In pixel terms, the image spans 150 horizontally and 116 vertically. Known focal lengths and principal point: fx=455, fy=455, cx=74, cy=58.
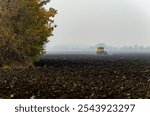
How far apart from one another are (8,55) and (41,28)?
25.3 ft

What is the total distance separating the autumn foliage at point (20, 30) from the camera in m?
64.1

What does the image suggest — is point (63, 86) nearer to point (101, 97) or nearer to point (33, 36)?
point (101, 97)

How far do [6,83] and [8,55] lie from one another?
92.5 ft

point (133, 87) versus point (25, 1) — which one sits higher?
point (25, 1)

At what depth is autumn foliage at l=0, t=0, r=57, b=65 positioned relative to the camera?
2522 inches

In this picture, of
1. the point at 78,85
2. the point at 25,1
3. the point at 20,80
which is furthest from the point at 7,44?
the point at 78,85

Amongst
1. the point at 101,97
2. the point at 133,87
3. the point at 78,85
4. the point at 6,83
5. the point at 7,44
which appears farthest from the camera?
the point at 7,44

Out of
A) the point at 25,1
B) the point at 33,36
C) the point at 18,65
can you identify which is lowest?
the point at 18,65

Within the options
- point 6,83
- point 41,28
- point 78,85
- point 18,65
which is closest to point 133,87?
point 78,85

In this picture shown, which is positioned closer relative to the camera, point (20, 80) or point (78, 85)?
point (78, 85)

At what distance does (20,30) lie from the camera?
2598 inches

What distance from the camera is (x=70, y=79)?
39906mm

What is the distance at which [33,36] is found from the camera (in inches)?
2630

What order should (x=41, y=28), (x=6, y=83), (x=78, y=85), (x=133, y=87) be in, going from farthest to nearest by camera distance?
(x=41, y=28)
(x=6, y=83)
(x=78, y=85)
(x=133, y=87)
